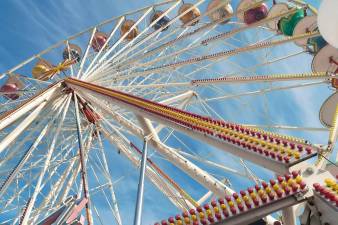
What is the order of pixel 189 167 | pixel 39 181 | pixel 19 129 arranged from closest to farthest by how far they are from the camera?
1. pixel 189 167
2. pixel 19 129
3. pixel 39 181

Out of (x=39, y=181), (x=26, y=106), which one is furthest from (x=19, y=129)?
(x=39, y=181)

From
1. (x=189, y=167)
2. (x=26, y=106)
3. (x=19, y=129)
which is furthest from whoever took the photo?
(x=26, y=106)

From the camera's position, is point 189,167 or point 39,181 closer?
point 189,167

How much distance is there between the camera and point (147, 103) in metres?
7.81

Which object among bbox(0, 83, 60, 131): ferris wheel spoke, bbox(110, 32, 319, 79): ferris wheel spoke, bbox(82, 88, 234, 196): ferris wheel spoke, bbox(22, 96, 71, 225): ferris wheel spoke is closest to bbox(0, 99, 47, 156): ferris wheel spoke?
bbox(0, 83, 60, 131): ferris wheel spoke

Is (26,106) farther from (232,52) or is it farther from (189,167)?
(232,52)

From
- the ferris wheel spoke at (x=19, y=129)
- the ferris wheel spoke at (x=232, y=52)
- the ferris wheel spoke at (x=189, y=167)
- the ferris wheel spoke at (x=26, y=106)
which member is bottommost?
the ferris wheel spoke at (x=189, y=167)

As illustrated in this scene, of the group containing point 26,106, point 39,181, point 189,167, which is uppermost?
point 26,106

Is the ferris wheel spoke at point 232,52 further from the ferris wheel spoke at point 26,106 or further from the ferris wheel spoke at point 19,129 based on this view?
the ferris wheel spoke at point 19,129

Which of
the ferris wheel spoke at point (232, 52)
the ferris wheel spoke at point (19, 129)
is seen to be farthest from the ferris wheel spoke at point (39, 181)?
the ferris wheel spoke at point (232, 52)

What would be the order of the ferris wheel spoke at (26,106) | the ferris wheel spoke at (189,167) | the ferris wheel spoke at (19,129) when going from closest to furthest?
the ferris wheel spoke at (189,167) < the ferris wheel spoke at (19,129) < the ferris wheel spoke at (26,106)

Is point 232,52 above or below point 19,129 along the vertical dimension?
below

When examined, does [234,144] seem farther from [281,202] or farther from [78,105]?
[78,105]

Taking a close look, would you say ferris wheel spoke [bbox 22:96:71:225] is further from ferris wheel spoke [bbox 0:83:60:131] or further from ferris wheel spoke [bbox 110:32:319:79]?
ferris wheel spoke [bbox 110:32:319:79]
